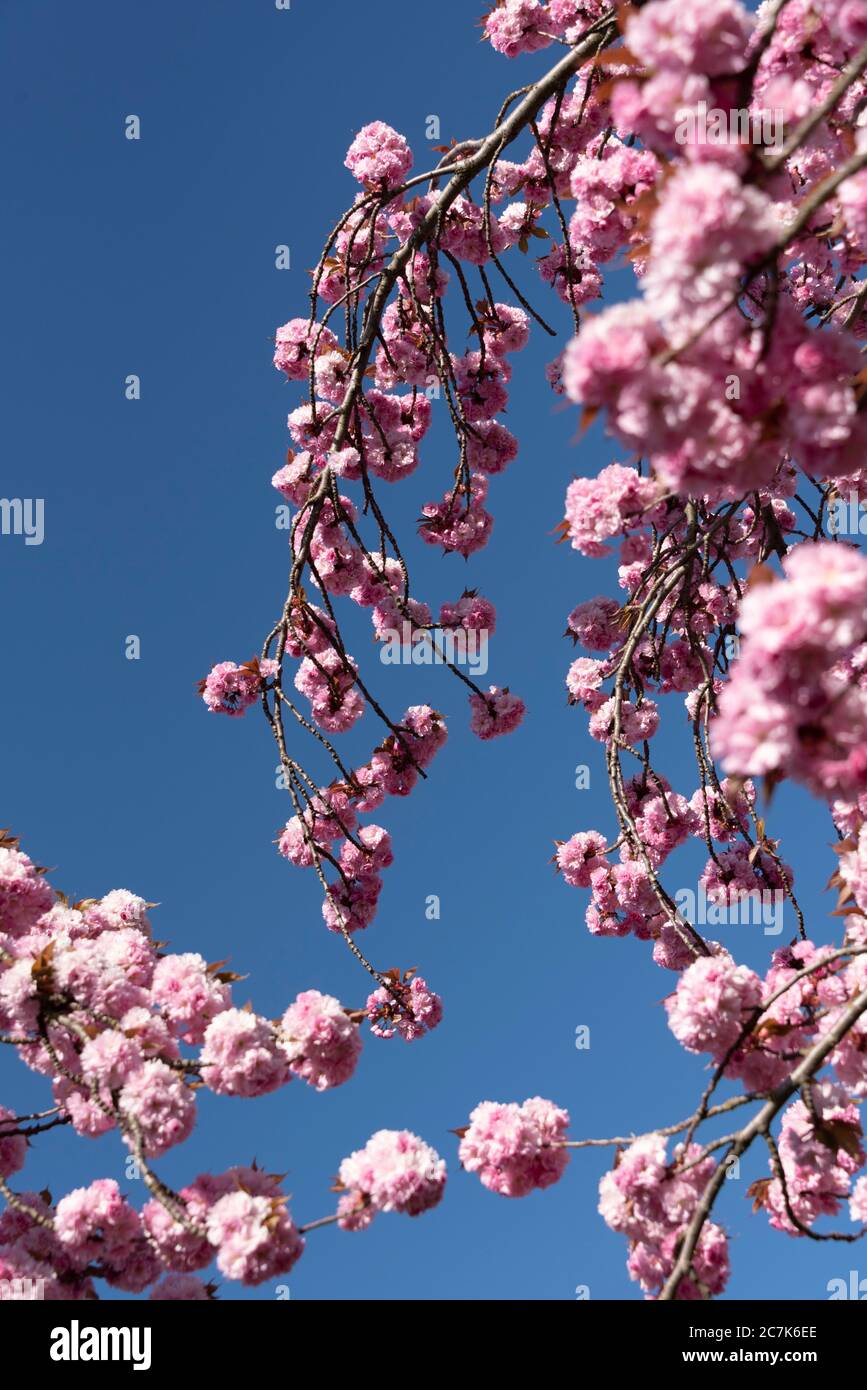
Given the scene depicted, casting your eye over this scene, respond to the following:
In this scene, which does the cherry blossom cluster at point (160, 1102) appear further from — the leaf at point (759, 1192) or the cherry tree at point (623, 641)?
the leaf at point (759, 1192)

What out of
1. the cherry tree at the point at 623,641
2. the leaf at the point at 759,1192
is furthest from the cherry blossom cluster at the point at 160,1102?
the leaf at the point at 759,1192

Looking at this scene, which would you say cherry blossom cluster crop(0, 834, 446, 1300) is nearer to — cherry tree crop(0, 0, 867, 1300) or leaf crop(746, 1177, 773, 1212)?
cherry tree crop(0, 0, 867, 1300)

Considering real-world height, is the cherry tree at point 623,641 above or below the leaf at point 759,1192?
above

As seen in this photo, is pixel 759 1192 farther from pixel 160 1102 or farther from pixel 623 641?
pixel 623 641

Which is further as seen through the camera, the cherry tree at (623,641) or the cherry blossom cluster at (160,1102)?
the cherry blossom cluster at (160,1102)

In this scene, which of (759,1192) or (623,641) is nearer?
(759,1192)

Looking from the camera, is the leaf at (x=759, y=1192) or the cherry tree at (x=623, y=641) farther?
the leaf at (x=759, y=1192)

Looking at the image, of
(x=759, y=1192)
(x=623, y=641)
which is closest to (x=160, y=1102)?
(x=759, y=1192)

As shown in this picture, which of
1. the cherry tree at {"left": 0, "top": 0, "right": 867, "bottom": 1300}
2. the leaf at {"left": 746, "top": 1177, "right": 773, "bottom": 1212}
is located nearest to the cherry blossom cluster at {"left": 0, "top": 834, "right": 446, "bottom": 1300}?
the cherry tree at {"left": 0, "top": 0, "right": 867, "bottom": 1300}

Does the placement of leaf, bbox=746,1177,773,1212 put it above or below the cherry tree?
below

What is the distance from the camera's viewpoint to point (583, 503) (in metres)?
3.09

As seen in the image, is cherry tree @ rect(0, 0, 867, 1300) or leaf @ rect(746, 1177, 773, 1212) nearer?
cherry tree @ rect(0, 0, 867, 1300)

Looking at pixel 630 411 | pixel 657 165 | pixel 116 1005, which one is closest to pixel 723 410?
pixel 630 411
